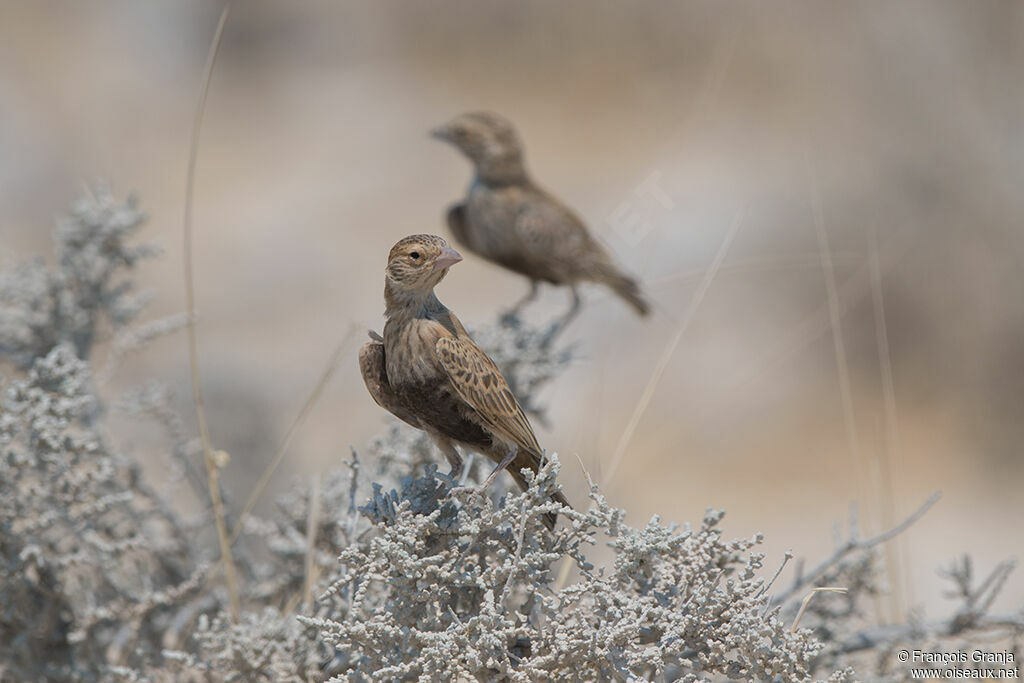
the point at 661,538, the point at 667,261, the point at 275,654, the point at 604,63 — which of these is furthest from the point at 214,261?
the point at 661,538

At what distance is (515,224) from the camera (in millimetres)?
5637

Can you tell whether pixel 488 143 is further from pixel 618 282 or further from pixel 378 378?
pixel 378 378

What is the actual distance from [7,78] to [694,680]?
14018 mm

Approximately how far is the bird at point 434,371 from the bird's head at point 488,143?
10.4 feet

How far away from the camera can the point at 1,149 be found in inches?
464

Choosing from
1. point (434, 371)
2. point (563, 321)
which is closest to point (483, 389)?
point (434, 371)

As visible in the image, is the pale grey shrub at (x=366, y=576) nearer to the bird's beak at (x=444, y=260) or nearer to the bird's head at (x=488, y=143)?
the bird's beak at (x=444, y=260)

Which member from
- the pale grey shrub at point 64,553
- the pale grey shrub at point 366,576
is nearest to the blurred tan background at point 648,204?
the pale grey shrub at point 366,576

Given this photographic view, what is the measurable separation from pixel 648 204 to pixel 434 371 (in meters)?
5.11

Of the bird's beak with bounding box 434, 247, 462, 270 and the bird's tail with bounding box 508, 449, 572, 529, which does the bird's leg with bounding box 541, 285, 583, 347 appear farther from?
the bird's beak with bounding box 434, 247, 462, 270

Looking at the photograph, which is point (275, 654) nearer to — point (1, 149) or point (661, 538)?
point (661, 538)

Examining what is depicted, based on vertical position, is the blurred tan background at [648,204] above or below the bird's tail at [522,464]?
above

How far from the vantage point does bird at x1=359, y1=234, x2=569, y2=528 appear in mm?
2623

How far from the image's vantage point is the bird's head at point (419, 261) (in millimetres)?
2615
